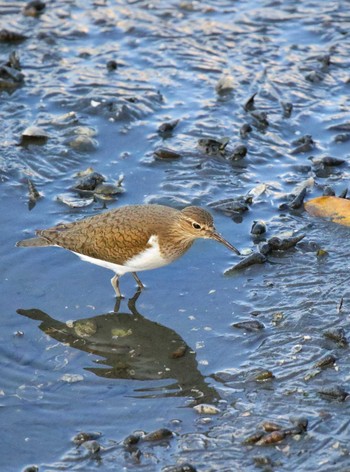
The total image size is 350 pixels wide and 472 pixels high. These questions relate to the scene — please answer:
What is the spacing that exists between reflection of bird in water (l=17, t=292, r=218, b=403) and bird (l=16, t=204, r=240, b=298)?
453 millimetres

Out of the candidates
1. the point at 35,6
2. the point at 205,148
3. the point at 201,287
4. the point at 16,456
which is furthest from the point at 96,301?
the point at 35,6

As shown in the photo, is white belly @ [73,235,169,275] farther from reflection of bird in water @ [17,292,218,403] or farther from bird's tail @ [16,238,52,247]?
bird's tail @ [16,238,52,247]

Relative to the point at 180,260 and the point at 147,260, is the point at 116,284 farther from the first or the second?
the point at 180,260

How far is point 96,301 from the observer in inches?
364

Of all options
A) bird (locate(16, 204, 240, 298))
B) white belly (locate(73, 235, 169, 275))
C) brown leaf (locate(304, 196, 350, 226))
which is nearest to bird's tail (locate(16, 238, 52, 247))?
bird (locate(16, 204, 240, 298))

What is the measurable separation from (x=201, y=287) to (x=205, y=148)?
9.45ft

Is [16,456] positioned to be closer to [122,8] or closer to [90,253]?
[90,253]

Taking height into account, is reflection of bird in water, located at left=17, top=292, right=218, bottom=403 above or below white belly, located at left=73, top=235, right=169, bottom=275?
below

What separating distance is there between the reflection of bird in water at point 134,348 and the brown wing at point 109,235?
1.74ft

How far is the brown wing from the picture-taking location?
919 centimetres

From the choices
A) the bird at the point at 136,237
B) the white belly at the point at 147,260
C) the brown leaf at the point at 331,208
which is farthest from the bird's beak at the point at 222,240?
the brown leaf at the point at 331,208

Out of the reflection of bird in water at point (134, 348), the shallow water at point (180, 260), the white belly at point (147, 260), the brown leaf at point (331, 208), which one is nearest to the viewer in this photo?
the shallow water at point (180, 260)

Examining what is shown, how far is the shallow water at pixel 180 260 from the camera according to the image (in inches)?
287

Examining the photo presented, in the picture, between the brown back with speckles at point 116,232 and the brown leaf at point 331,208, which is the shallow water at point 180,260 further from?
the brown back with speckles at point 116,232
